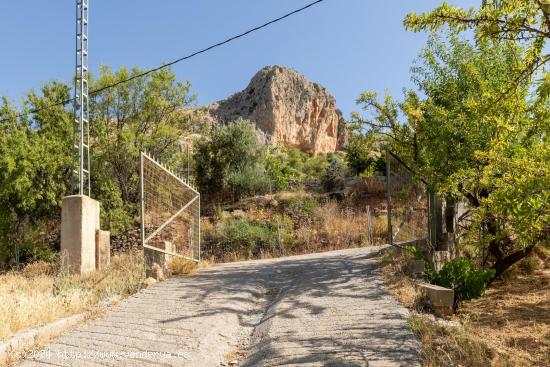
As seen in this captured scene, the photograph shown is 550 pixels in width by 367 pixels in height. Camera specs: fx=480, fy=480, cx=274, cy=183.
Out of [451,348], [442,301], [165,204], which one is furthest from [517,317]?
[165,204]

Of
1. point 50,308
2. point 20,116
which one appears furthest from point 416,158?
point 20,116

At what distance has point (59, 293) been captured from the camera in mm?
7500

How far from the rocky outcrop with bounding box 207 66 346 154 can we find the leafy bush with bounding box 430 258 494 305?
3973cm

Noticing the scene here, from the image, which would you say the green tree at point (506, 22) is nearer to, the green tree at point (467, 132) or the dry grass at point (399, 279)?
the green tree at point (467, 132)

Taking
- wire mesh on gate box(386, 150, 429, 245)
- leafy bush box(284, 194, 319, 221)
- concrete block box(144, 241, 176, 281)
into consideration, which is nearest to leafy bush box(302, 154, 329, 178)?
leafy bush box(284, 194, 319, 221)

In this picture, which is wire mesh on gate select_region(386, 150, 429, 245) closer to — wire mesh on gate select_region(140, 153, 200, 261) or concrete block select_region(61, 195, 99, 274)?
wire mesh on gate select_region(140, 153, 200, 261)

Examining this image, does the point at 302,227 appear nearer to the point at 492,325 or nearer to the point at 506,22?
the point at 492,325

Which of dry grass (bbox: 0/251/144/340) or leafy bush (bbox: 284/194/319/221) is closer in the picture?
dry grass (bbox: 0/251/144/340)

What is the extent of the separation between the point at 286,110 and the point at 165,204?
41.6 m

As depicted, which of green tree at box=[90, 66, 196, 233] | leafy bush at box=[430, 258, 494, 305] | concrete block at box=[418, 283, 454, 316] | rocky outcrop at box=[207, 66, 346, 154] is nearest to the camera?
concrete block at box=[418, 283, 454, 316]

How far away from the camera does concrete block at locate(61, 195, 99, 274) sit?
9.98m

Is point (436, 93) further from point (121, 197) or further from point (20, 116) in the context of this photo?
point (20, 116)

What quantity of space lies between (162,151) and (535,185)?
656 inches

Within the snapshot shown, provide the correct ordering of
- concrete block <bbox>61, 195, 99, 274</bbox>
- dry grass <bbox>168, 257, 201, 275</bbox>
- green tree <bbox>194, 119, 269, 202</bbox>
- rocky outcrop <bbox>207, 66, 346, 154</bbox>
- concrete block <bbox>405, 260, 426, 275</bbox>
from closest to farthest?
concrete block <bbox>405, 260, 426, 275</bbox> → dry grass <bbox>168, 257, 201, 275</bbox> → concrete block <bbox>61, 195, 99, 274</bbox> → green tree <bbox>194, 119, 269, 202</bbox> → rocky outcrop <bbox>207, 66, 346, 154</bbox>
